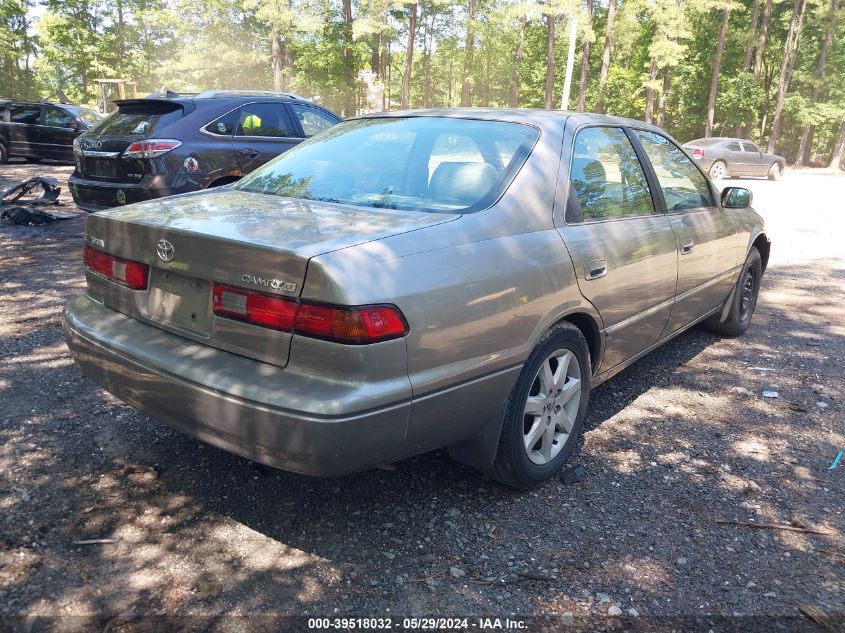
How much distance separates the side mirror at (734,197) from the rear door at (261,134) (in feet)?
15.3

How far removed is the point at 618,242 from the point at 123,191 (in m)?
5.37

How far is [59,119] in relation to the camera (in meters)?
15.7

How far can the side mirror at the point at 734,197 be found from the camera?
15.4 ft

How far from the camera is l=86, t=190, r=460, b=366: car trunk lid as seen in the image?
2.24 metres

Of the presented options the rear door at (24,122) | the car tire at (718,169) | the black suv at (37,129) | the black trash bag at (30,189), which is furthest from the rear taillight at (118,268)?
the car tire at (718,169)

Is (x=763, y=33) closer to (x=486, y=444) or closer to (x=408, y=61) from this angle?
(x=408, y=61)

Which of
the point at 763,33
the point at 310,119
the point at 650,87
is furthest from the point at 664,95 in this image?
the point at 310,119

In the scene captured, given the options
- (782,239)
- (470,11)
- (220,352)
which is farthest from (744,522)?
(470,11)

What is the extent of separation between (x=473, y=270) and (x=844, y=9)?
40442mm

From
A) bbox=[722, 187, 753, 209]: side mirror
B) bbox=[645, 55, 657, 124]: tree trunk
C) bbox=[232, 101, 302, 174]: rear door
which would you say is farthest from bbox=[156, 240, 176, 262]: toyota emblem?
bbox=[645, 55, 657, 124]: tree trunk

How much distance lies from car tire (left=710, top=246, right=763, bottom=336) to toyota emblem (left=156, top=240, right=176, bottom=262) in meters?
4.31

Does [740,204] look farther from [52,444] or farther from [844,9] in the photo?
[844,9]

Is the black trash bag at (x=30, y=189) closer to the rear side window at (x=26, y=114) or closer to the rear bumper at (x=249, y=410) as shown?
the rear side window at (x=26, y=114)

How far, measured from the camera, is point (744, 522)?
286 cm
